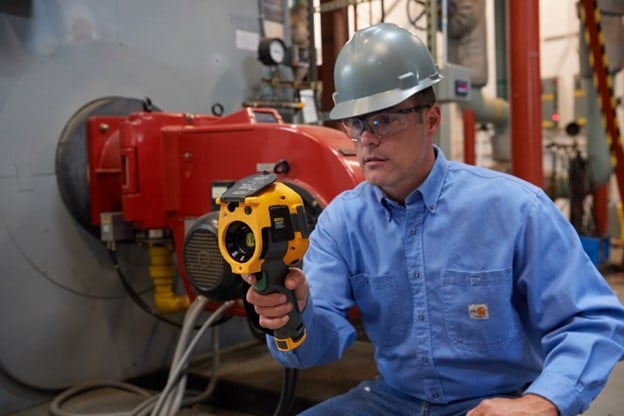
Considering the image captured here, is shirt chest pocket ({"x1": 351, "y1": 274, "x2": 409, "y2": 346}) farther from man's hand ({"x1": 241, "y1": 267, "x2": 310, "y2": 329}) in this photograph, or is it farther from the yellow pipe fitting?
the yellow pipe fitting

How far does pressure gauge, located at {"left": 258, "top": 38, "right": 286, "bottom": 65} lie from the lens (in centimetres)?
262

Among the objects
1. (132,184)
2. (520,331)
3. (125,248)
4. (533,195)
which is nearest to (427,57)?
(533,195)

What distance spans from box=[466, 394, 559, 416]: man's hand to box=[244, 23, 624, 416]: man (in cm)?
14

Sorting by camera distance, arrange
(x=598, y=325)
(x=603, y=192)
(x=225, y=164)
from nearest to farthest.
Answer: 1. (x=598, y=325)
2. (x=225, y=164)
3. (x=603, y=192)

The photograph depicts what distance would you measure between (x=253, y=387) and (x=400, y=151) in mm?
1276

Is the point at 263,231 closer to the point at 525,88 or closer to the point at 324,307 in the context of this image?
the point at 324,307

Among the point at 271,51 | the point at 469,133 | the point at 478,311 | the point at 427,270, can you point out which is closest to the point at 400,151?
the point at 427,270

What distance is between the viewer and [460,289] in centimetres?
114

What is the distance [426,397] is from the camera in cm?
119

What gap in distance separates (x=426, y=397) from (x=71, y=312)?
1.42 m

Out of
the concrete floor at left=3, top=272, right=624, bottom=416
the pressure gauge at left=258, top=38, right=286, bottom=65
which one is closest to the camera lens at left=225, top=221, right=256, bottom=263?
the concrete floor at left=3, top=272, right=624, bottom=416

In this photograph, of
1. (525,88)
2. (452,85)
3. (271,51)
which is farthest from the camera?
(525,88)

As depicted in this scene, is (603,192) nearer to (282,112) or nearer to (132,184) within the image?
(282,112)

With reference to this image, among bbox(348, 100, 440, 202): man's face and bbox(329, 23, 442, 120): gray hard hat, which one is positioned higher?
bbox(329, 23, 442, 120): gray hard hat
